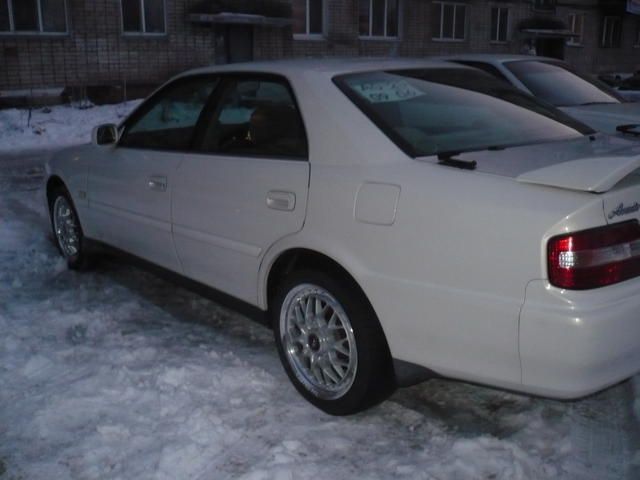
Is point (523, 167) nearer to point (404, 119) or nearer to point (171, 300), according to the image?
point (404, 119)

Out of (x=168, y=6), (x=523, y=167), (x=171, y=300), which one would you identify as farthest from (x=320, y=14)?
(x=523, y=167)

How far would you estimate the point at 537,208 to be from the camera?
244 centimetres

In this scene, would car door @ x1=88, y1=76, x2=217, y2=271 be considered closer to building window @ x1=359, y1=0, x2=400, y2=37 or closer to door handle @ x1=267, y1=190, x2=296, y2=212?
door handle @ x1=267, y1=190, x2=296, y2=212

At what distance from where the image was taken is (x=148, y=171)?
4.23 metres

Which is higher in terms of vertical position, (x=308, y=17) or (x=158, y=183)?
(x=308, y=17)

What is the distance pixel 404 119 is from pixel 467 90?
Result: 577 millimetres

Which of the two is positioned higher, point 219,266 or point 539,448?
point 219,266

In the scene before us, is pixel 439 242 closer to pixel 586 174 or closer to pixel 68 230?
pixel 586 174

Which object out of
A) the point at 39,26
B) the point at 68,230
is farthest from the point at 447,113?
the point at 39,26

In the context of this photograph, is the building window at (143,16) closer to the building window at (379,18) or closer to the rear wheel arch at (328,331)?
the building window at (379,18)

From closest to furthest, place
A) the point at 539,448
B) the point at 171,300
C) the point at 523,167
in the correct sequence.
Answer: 1. the point at 523,167
2. the point at 539,448
3. the point at 171,300

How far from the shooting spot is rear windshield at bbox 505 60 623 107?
7.16m

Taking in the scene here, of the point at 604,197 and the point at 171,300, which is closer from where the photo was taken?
the point at 604,197

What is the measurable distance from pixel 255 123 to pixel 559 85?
4740 millimetres
